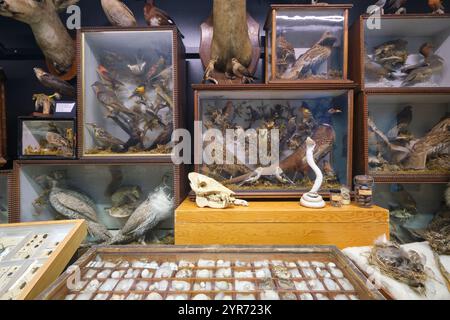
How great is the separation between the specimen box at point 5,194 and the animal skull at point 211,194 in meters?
1.42

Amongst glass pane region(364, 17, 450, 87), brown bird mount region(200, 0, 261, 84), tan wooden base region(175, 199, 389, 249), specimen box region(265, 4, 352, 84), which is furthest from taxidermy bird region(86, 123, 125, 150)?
glass pane region(364, 17, 450, 87)

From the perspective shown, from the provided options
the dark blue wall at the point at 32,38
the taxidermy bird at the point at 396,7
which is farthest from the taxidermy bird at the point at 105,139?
the taxidermy bird at the point at 396,7

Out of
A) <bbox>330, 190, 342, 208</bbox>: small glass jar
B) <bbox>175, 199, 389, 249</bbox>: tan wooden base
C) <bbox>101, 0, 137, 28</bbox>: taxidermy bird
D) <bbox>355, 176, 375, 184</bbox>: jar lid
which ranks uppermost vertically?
<bbox>101, 0, 137, 28</bbox>: taxidermy bird

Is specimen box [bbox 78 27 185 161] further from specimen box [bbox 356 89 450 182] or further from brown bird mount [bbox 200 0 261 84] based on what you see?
specimen box [bbox 356 89 450 182]

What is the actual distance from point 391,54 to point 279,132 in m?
1.17

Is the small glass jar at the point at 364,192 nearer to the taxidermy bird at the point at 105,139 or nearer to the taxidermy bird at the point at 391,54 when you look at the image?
the taxidermy bird at the point at 391,54

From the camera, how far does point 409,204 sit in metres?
2.12

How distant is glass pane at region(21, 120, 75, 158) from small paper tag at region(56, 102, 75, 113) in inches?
3.4

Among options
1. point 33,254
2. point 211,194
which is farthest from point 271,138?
point 33,254

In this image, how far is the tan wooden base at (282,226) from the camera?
1.72m

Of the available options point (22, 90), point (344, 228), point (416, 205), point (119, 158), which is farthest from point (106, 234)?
point (416, 205)

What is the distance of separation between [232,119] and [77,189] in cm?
148

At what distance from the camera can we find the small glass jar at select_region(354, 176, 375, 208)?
1.80 m
